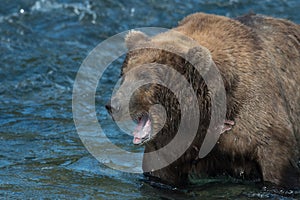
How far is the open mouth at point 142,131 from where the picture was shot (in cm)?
565

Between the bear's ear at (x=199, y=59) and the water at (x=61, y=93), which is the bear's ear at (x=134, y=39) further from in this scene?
the water at (x=61, y=93)

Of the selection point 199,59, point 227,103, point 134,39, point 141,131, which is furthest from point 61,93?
point 199,59

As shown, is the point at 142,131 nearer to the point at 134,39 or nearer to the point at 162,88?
the point at 162,88

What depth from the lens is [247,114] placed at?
5922 mm

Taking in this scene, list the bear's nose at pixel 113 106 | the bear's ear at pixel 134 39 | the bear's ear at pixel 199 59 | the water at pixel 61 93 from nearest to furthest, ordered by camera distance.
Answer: the bear's nose at pixel 113 106 → the bear's ear at pixel 199 59 → the bear's ear at pixel 134 39 → the water at pixel 61 93

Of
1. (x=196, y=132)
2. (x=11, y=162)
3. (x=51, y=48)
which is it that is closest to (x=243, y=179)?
(x=196, y=132)

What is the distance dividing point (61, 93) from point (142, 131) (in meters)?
3.85

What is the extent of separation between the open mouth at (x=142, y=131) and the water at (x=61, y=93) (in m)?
0.71

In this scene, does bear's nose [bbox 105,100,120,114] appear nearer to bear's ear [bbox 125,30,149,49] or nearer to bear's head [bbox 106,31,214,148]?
bear's head [bbox 106,31,214,148]

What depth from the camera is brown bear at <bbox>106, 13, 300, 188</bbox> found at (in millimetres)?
5676

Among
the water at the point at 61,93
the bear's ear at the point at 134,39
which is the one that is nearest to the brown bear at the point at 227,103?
the bear's ear at the point at 134,39

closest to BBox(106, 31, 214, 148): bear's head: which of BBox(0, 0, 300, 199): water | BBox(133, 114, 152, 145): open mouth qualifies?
BBox(133, 114, 152, 145): open mouth

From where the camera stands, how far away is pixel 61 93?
9.41 meters

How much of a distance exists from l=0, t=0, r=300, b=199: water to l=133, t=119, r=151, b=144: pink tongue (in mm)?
714
